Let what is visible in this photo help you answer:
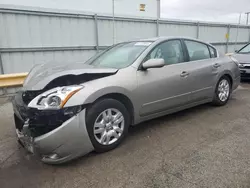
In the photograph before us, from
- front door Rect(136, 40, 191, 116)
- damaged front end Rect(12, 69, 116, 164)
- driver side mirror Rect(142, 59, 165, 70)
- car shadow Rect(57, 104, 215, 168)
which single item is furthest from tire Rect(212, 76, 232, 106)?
damaged front end Rect(12, 69, 116, 164)

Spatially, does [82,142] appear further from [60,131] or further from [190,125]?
[190,125]

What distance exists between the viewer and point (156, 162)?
8.20 ft

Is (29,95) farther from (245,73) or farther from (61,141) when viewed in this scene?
(245,73)

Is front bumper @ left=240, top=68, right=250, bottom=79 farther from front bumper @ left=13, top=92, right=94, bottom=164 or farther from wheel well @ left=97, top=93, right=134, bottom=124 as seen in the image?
front bumper @ left=13, top=92, right=94, bottom=164

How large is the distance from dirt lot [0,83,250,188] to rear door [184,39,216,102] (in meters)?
0.64

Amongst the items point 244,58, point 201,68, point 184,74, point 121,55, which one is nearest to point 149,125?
point 184,74

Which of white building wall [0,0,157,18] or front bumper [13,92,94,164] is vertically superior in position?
white building wall [0,0,157,18]

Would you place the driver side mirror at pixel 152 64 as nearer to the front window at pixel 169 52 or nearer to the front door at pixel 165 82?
the front door at pixel 165 82

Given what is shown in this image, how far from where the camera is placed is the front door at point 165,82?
3047 mm

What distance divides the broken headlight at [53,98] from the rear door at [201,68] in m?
2.23

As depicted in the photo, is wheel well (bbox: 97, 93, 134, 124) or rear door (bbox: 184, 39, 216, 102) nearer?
wheel well (bbox: 97, 93, 134, 124)

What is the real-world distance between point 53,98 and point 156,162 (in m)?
1.42

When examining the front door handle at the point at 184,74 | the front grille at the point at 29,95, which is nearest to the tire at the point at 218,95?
the front door handle at the point at 184,74

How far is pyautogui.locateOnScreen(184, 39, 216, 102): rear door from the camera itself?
12.3 ft
